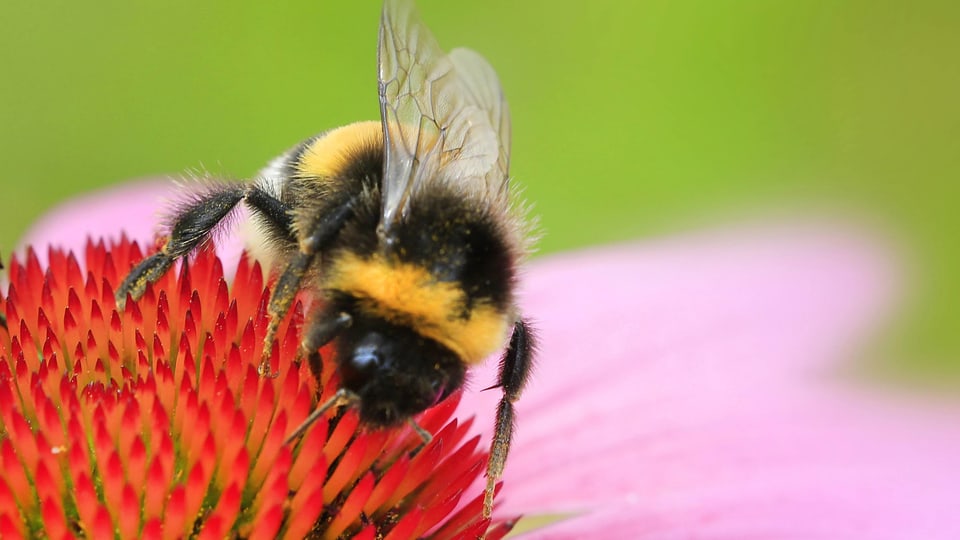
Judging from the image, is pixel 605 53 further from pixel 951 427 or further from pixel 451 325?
pixel 451 325

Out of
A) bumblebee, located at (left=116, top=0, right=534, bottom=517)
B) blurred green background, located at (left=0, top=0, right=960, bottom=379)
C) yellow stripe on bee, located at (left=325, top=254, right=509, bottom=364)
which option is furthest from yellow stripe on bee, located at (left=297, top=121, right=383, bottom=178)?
blurred green background, located at (left=0, top=0, right=960, bottom=379)

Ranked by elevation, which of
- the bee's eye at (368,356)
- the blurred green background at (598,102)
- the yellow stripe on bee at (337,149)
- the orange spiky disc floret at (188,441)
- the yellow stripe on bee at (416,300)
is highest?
the blurred green background at (598,102)

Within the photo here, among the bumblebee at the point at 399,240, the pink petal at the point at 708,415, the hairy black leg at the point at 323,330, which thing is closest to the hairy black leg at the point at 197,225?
the bumblebee at the point at 399,240

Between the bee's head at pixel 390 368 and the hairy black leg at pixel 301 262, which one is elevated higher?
the hairy black leg at pixel 301 262

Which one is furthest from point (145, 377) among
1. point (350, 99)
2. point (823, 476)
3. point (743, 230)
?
point (350, 99)

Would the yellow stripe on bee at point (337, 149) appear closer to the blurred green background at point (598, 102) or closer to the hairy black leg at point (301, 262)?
the hairy black leg at point (301, 262)

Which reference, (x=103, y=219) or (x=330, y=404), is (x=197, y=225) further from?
(x=103, y=219)

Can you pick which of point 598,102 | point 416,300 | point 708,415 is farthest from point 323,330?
point 598,102
